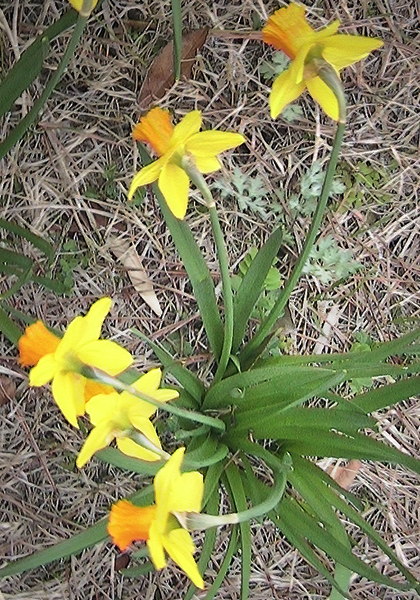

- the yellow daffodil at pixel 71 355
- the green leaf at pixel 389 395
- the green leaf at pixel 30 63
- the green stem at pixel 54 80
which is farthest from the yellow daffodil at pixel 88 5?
the green leaf at pixel 389 395

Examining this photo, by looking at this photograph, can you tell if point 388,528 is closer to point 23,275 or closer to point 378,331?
point 378,331

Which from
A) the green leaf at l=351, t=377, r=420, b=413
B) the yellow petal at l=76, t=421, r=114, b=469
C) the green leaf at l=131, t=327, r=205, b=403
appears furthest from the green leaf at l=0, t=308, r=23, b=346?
the green leaf at l=351, t=377, r=420, b=413

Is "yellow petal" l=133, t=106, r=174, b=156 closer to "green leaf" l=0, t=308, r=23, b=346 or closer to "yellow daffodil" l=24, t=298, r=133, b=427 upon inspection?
"yellow daffodil" l=24, t=298, r=133, b=427

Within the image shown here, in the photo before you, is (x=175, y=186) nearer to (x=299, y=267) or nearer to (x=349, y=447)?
(x=299, y=267)

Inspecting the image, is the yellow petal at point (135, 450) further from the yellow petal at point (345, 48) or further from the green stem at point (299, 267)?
the yellow petal at point (345, 48)

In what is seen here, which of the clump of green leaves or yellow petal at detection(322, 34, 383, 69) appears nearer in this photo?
yellow petal at detection(322, 34, 383, 69)

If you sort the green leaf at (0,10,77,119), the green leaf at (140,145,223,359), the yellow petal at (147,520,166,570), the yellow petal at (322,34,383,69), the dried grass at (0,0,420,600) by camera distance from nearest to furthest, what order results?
the yellow petal at (147,520,166,570) → the yellow petal at (322,34,383,69) → the green leaf at (0,10,77,119) → the green leaf at (140,145,223,359) → the dried grass at (0,0,420,600)

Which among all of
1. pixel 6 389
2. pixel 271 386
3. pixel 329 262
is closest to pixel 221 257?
Answer: pixel 271 386
